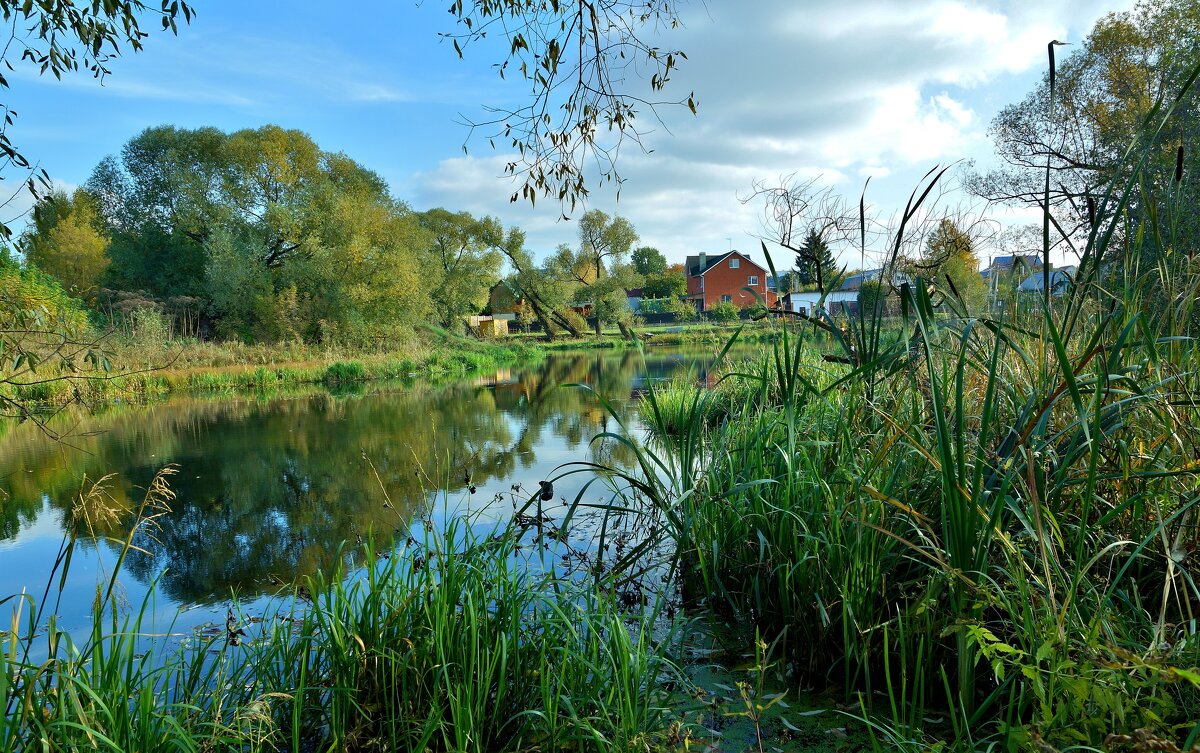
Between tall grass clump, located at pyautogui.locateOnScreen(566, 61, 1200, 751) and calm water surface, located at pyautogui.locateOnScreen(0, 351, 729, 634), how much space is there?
102cm

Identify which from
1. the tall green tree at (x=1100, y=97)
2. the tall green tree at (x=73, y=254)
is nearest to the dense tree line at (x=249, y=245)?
the tall green tree at (x=73, y=254)

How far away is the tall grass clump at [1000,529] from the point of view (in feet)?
4.73

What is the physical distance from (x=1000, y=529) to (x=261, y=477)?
25.8ft

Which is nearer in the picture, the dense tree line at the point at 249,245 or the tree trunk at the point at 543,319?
the dense tree line at the point at 249,245

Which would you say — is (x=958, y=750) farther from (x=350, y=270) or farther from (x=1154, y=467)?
(x=350, y=270)

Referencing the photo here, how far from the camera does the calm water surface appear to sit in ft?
15.0

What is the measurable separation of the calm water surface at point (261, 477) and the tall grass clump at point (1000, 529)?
1018mm

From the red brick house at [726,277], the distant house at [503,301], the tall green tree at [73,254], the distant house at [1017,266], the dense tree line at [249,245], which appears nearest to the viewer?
the distant house at [1017,266]

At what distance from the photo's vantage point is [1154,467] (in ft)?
6.69

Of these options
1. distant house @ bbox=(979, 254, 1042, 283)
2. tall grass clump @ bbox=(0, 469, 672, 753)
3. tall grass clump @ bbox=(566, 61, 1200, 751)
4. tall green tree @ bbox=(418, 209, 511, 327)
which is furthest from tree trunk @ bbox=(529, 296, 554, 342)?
tall grass clump @ bbox=(0, 469, 672, 753)

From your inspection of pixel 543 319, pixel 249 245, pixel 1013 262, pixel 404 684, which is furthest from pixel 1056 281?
pixel 543 319

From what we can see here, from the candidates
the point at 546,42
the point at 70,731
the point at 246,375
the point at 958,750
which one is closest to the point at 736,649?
the point at 958,750

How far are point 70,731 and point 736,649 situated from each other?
7.05ft

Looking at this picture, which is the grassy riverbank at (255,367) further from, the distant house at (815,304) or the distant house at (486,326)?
the distant house at (815,304)
